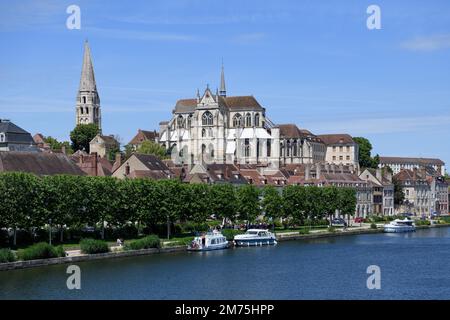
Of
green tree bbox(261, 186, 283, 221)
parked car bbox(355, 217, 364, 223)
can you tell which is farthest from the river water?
parked car bbox(355, 217, 364, 223)

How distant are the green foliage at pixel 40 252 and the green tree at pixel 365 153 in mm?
140402

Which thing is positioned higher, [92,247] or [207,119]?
[207,119]

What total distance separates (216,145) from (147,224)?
287ft

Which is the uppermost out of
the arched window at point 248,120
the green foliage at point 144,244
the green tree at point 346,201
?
the arched window at point 248,120

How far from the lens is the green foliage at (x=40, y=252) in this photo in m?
54.2

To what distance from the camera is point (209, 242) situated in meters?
71.4

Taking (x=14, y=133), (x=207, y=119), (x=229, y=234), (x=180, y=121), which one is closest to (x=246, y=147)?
(x=207, y=119)

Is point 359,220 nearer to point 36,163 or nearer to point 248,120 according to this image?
point 248,120

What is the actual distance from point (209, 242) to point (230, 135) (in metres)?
93.7

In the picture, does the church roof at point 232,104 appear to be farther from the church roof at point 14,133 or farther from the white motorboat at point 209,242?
the white motorboat at point 209,242

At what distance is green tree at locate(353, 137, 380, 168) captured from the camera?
19100 cm

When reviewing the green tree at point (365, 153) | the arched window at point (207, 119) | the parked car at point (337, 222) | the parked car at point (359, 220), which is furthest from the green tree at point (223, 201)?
the green tree at point (365, 153)

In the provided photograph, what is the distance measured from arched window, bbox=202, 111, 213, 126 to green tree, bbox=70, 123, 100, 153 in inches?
847

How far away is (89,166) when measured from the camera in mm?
92750
